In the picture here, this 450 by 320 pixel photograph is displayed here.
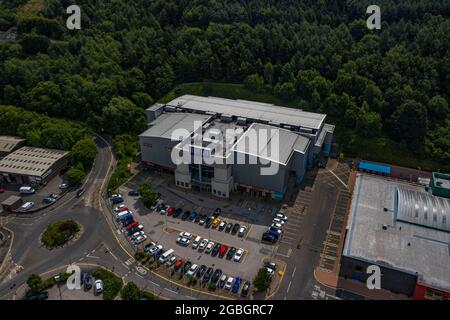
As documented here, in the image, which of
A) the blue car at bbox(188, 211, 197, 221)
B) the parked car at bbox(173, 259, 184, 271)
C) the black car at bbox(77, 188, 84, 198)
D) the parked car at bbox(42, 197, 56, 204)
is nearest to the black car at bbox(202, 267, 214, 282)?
the parked car at bbox(173, 259, 184, 271)

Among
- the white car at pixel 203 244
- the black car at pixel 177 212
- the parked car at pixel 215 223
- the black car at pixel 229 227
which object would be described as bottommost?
the white car at pixel 203 244

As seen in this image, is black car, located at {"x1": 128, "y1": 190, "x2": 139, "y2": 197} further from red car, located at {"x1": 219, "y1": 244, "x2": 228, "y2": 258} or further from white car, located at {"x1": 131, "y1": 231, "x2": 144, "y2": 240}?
red car, located at {"x1": 219, "y1": 244, "x2": 228, "y2": 258}

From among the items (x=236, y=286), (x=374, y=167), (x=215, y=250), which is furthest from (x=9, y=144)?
(x=374, y=167)

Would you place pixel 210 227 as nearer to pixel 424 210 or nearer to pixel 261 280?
pixel 261 280

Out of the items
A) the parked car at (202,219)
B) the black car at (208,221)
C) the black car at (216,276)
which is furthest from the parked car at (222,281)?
the parked car at (202,219)

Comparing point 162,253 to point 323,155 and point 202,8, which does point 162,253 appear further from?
point 202,8

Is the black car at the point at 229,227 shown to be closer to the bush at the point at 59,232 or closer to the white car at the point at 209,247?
the white car at the point at 209,247

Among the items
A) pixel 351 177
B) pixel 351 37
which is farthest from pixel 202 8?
pixel 351 177
